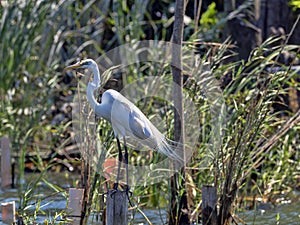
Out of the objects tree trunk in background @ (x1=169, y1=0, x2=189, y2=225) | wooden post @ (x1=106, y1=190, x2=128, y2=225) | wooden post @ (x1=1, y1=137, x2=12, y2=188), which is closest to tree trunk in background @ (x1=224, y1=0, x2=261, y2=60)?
wooden post @ (x1=1, y1=137, x2=12, y2=188)

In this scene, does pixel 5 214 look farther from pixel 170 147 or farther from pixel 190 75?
pixel 190 75

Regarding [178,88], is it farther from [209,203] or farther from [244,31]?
[244,31]

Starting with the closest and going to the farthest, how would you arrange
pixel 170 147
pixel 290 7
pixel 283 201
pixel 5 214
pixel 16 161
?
1. pixel 5 214
2. pixel 170 147
3. pixel 283 201
4. pixel 16 161
5. pixel 290 7

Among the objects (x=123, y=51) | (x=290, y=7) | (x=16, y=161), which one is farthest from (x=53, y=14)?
(x=290, y=7)

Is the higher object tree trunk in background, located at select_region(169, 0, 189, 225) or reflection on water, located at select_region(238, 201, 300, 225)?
tree trunk in background, located at select_region(169, 0, 189, 225)

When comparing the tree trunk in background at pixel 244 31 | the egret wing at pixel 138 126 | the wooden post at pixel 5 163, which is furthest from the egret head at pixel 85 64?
the tree trunk in background at pixel 244 31

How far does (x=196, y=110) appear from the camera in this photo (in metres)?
5.16

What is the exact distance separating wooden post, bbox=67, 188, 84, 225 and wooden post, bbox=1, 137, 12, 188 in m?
2.29

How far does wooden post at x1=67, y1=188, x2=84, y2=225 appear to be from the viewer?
4391 mm

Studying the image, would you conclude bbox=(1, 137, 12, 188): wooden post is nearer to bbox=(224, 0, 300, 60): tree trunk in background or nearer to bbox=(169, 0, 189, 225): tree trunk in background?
bbox=(169, 0, 189, 225): tree trunk in background

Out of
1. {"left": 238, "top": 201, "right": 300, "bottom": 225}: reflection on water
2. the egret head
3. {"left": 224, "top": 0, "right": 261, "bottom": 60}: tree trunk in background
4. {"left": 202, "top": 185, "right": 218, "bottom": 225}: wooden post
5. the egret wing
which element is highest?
{"left": 224, "top": 0, "right": 261, "bottom": 60}: tree trunk in background

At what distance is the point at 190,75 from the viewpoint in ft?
16.7

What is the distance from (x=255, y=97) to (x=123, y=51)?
325 cm

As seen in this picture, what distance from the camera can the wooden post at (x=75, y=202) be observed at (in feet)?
14.4
